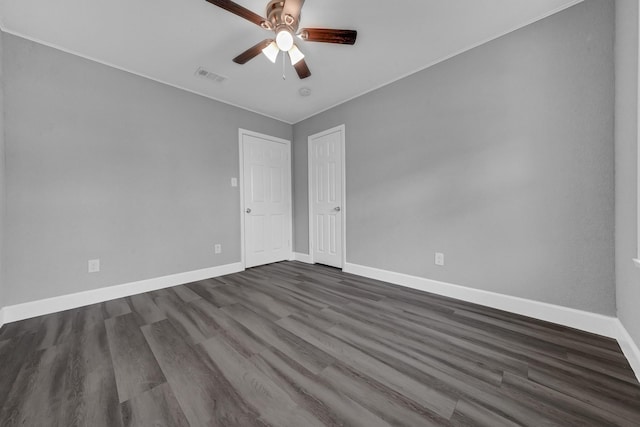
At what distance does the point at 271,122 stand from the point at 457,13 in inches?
110

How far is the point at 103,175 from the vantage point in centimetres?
243

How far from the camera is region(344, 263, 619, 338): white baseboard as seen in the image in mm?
1688

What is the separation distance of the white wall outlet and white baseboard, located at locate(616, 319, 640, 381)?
4.14 m

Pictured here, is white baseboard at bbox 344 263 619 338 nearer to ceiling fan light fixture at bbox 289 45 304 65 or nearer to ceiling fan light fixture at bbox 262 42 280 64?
ceiling fan light fixture at bbox 289 45 304 65

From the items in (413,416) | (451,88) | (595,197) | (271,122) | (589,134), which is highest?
(271,122)

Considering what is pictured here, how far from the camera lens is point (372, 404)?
1107mm

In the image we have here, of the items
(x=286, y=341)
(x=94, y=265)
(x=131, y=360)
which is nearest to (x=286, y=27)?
(x=286, y=341)

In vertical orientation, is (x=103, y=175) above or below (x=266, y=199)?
above

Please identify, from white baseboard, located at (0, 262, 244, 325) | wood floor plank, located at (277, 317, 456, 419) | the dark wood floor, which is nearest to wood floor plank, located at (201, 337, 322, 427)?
the dark wood floor

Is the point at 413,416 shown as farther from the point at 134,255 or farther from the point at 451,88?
the point at 134,255

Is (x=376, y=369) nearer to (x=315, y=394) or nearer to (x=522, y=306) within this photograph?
(x=315, y=394)

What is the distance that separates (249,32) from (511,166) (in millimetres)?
2574

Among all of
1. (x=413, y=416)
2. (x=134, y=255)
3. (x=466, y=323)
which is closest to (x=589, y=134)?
(x=466, y=323)

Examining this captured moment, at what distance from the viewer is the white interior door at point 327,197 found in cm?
346
